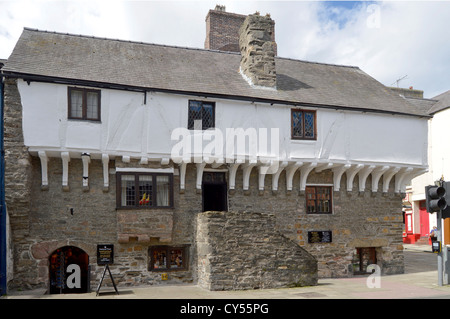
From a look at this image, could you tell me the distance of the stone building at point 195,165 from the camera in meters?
12.4

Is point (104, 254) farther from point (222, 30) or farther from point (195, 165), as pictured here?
point (222, 30)

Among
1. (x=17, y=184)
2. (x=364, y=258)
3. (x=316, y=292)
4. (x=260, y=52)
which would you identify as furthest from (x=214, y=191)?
(x=17, y=184)

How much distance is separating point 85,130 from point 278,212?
6978 millimetres

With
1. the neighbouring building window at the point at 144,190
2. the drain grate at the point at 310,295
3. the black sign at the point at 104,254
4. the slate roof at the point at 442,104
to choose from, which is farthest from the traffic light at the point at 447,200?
the slate roof at the point at 442,104

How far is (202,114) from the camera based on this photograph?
1418cm

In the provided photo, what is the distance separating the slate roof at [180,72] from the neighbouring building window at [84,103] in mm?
399

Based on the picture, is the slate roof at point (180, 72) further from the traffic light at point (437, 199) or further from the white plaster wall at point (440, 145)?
the white plaster wall at point (440, 145)

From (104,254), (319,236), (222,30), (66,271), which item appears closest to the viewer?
(104,254)

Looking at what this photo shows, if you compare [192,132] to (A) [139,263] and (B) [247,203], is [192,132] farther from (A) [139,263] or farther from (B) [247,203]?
(A) [139,263]

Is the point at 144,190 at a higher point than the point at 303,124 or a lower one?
lower

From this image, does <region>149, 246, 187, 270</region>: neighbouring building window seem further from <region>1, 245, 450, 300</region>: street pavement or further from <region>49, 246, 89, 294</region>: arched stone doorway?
<region>49, 246, 89, 294</region>: arched stone doorway

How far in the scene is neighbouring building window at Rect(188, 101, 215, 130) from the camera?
14039 mm

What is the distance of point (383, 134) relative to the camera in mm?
16094

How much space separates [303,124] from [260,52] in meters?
3.05
